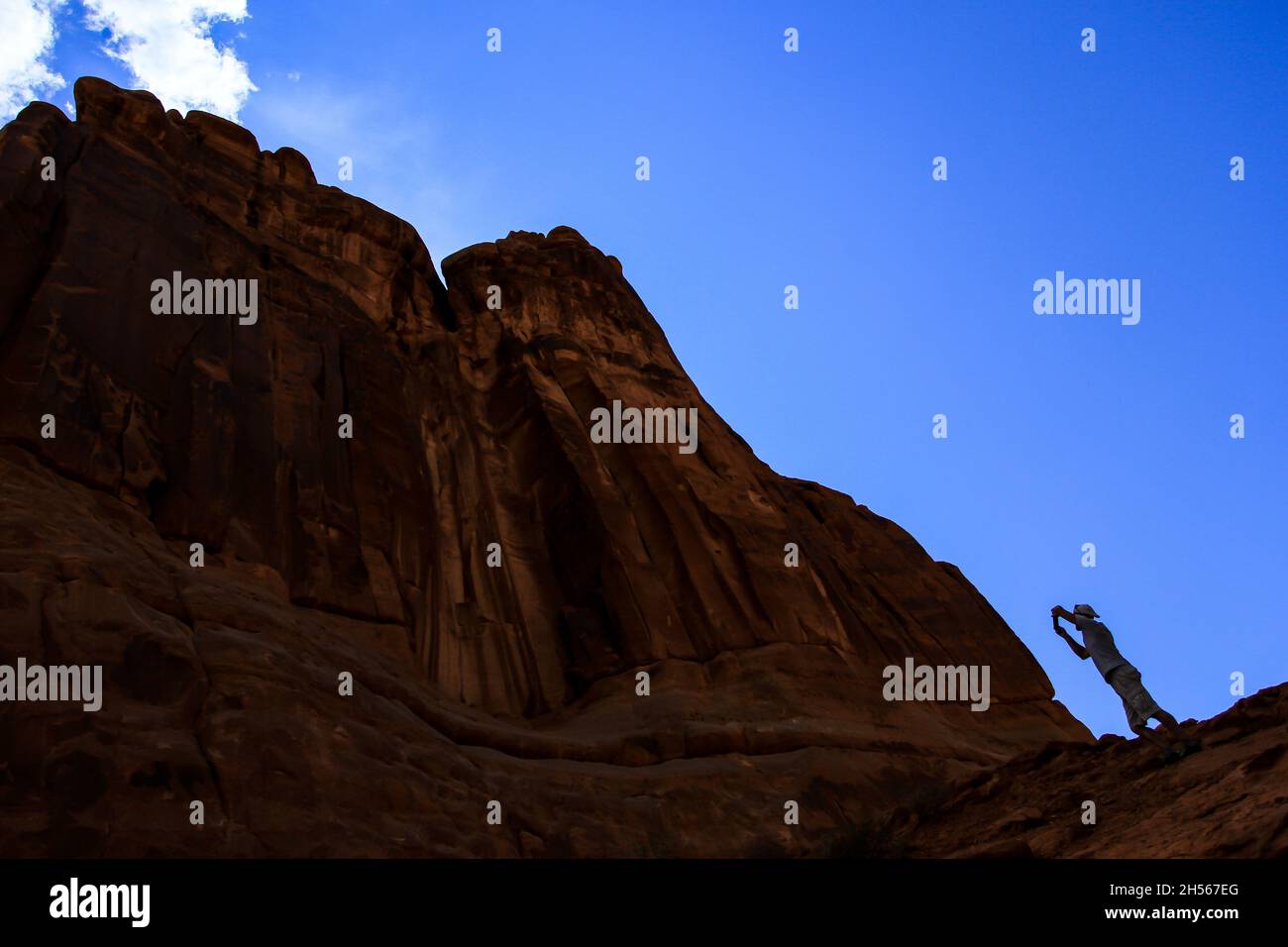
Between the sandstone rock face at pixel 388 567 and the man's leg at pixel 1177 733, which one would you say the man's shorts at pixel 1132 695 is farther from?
the sandstone rock face at pixel 388 567

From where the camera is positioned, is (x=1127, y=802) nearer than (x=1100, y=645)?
Yes

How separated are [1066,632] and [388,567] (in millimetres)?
15778

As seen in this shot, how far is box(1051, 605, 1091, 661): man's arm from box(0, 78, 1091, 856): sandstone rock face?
5570 millimetres

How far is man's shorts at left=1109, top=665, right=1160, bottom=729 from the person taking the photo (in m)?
16.0

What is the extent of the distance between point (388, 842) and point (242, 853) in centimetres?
207

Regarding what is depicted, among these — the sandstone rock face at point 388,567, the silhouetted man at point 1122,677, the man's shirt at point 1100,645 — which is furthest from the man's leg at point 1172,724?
the sandstone rock face at point 388,567

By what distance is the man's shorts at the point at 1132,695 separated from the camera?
1595 centimetres

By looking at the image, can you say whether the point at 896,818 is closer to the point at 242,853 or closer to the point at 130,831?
the point at 242,853

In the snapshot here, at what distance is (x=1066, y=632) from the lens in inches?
679
